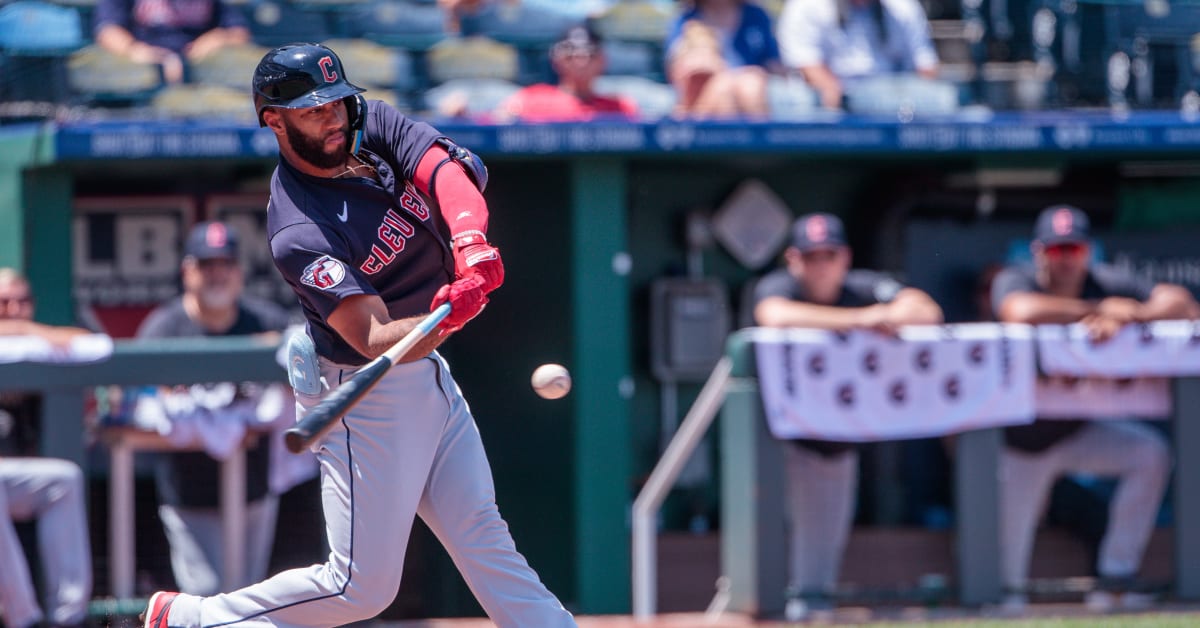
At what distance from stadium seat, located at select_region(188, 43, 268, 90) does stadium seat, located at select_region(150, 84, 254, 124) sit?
39 millimetres

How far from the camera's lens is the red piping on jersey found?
12.1 ft

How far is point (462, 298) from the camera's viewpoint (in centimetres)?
358

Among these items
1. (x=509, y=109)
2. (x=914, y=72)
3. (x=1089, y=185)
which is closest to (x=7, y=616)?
(x=509, y=109)

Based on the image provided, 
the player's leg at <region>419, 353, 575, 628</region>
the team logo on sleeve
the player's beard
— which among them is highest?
the player's beard

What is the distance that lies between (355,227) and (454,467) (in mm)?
587

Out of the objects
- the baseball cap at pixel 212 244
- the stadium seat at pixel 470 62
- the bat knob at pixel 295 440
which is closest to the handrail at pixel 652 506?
the baseball cap at pixel 212 244

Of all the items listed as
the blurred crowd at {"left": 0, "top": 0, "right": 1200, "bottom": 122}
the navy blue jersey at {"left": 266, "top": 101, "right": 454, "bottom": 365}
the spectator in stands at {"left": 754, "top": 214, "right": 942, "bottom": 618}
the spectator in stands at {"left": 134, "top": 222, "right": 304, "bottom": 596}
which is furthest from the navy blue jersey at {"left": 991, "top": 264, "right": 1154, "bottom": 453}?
the navy blue jersey at {"left": 266, "top": 101, "right": 454, "bottom": 365}

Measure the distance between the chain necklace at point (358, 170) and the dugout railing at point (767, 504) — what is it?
276 centimetres

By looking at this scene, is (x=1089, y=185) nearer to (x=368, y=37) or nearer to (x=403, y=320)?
(x=368, y=37)

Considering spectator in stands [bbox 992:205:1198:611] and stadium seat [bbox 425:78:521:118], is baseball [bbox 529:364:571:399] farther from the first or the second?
stadium seat [bbox 425:78:521:118]

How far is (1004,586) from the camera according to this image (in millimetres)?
6512

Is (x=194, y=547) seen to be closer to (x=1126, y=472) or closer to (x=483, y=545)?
(x=483, y=545)

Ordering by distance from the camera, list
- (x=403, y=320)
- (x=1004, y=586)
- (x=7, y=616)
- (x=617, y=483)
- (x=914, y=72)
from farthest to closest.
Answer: (x=914, y=72), (x=617, y=483), (x=1004, y=586), (x=7, y=616), (x=403, y=320)

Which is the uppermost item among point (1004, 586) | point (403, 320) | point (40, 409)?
point (403, 320)
